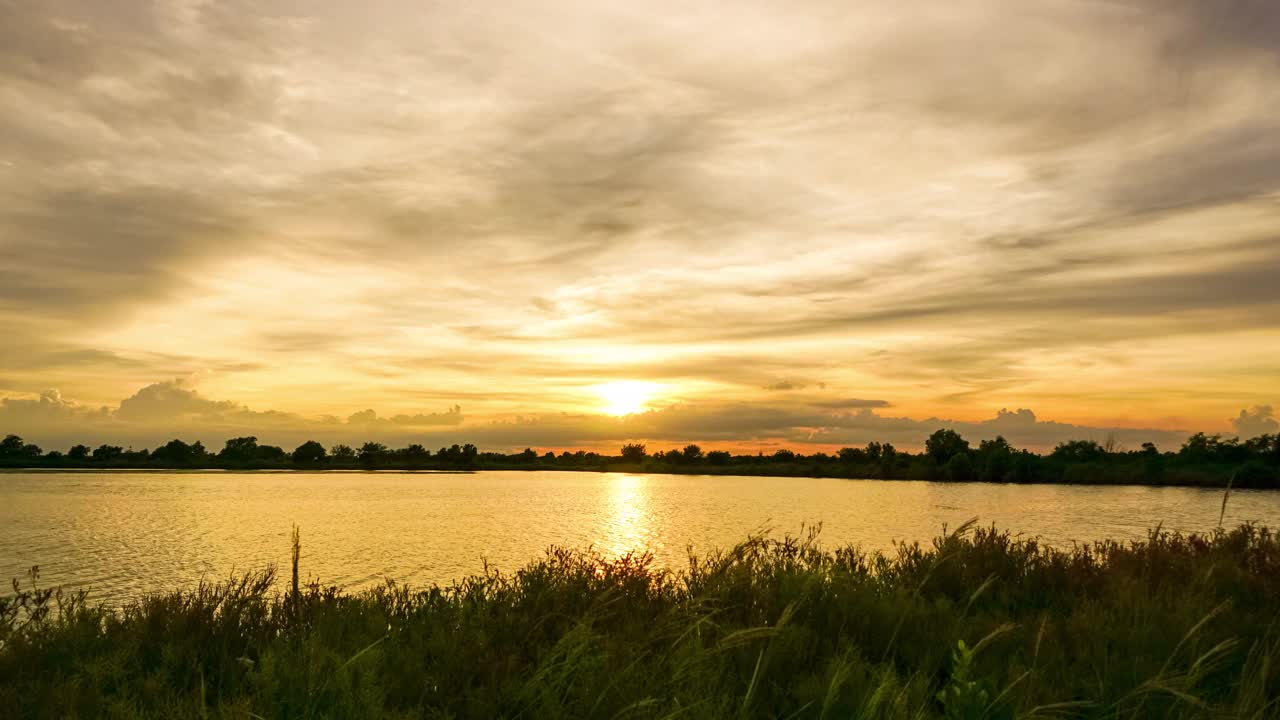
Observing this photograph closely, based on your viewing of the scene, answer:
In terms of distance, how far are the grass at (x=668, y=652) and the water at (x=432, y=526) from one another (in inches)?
95.8

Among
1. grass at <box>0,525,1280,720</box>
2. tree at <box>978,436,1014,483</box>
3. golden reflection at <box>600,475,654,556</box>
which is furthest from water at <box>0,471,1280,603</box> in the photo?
tree at <box>978,436,1014,483</box>

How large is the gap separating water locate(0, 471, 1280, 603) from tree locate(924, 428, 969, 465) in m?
51.9

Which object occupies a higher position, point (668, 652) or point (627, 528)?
point (668, 652)

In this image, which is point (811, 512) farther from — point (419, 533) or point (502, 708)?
point (502, 708)

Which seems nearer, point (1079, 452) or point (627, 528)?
point (627, 528)

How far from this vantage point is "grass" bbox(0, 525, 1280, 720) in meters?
5.78

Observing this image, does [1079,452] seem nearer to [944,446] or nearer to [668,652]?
[944,446]

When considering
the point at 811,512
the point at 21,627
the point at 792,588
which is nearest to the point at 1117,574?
the point at 792,588

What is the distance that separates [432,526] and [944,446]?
106491 millimetres

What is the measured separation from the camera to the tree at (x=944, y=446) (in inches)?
5079

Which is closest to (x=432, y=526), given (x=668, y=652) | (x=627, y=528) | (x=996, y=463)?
(x=627, y=528)

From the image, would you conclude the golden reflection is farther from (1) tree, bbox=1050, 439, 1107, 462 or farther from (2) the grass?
(1) tree, bbox=1050, 439, 1107, 462

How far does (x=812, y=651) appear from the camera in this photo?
8.14 m

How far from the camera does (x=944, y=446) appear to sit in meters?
131
